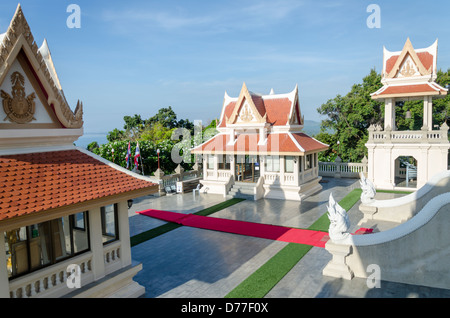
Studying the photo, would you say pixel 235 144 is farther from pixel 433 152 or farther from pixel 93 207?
pixel 93 207

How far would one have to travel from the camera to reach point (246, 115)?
2206cm

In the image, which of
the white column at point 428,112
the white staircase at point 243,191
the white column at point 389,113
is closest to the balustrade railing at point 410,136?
the white column at point 428,112

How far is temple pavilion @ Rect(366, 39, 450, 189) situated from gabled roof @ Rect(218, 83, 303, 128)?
510 cm

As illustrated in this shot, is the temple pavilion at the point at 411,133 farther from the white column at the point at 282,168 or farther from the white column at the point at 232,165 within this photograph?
the white column at the point at 232,165

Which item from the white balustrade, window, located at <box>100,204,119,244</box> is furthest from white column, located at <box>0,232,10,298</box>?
window, located at <box>100,204,119,244</box>

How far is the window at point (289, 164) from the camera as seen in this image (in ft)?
67.5

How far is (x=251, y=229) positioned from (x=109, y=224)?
7092 millimetres

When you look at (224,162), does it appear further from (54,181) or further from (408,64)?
(54,181)

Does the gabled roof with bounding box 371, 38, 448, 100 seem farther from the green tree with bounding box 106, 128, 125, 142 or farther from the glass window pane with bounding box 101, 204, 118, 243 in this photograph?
the green tree with bounding box 106, 128, 125, 142

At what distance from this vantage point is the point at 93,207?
757 centimetres

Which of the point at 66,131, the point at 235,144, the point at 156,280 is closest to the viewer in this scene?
the point at 66,131

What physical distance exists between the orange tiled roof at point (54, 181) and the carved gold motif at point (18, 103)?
34.3 inches

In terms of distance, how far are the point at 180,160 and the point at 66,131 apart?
24.3 metres

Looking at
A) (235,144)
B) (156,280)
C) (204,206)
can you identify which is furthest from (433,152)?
(156,280)
